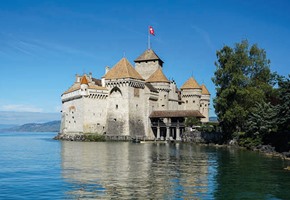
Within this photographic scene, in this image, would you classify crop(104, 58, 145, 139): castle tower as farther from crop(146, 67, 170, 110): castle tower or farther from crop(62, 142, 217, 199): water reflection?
crop(62, 142, 217, 199): water reflection

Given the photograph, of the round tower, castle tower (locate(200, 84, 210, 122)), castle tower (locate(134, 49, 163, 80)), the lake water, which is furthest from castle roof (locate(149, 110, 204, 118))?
the lake water

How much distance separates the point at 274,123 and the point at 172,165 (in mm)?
17121

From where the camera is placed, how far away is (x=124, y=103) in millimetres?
67438

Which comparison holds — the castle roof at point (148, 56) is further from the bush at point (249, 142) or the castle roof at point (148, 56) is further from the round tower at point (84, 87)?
the bush at point (249, 142)

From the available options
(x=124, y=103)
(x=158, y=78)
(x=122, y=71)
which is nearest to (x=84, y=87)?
(x=122, y=71)

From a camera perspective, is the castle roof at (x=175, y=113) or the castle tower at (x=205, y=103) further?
the castle tower at (x=205, y=103)

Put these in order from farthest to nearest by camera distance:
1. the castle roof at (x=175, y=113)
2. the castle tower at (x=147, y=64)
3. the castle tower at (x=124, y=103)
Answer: the castle tower at (x=147, y=64), the castle tower at (x=124, y=103), the castle roof at (x=175, y=113)

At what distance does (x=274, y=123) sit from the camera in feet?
137

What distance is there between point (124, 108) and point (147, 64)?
15.9 meters

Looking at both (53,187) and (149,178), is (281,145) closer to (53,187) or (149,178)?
(149,178)

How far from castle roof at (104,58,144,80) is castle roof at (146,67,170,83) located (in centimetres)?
574

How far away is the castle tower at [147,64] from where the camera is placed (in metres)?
79.4

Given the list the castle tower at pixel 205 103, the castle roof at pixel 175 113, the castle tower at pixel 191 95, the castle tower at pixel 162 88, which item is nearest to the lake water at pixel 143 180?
the castle roof at pixel 175 113

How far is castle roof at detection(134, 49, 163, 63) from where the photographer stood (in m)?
80.1
